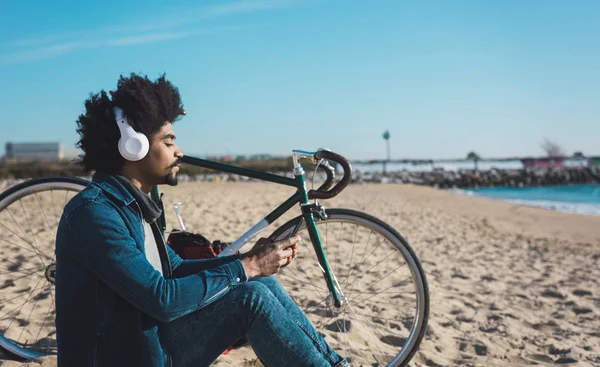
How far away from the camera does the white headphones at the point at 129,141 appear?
1871 mm

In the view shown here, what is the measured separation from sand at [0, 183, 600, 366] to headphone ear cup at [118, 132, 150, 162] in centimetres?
126

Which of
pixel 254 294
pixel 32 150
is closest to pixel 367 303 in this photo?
pixel 254 294

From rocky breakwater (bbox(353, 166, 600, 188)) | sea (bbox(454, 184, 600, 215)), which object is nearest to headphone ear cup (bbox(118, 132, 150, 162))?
sea (bbox(454, 184, 600, 215))

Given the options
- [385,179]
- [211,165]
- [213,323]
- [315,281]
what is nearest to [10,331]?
[211,165]

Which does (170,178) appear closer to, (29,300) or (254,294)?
(254,294)

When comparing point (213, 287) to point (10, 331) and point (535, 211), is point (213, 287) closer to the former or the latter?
point (10, 331)

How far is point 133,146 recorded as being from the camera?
1877 mm

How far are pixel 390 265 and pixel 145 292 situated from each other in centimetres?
448

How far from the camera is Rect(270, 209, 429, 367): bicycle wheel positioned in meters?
2.63

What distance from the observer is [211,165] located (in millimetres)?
2561

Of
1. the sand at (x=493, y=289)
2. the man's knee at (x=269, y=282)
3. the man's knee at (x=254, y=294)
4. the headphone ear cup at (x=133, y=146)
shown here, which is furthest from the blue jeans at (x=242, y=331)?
the sand at (x=493, y=289)

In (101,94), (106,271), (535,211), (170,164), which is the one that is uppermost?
(101,94)

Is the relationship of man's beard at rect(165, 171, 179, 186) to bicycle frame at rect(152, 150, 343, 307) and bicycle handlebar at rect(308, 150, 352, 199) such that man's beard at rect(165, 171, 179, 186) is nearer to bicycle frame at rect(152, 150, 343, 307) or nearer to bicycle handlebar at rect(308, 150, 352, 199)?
bicycle frame at rect(152, 150, 343, 307)

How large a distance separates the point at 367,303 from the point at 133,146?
2799 millimetres
